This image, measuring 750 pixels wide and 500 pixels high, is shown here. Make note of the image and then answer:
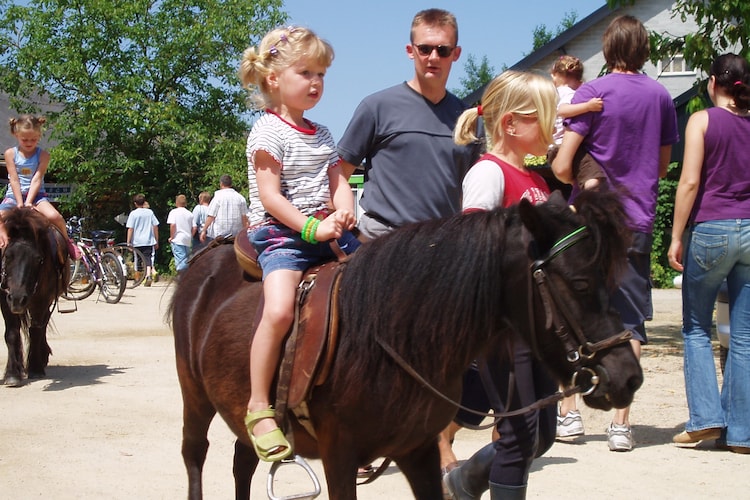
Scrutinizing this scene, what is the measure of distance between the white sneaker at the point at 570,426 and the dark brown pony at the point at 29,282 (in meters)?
5.53

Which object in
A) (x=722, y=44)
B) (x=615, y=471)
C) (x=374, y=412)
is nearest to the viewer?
(x=374, y=412)

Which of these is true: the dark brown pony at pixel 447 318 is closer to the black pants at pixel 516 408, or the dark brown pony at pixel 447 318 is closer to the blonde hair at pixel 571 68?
the black pants at pixel 516 408

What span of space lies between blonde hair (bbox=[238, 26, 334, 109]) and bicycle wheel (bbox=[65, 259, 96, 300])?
14832 millimetres

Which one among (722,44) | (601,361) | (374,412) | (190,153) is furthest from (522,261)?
(190,153)

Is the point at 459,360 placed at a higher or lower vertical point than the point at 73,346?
higher

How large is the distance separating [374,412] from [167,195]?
2827 centimetres

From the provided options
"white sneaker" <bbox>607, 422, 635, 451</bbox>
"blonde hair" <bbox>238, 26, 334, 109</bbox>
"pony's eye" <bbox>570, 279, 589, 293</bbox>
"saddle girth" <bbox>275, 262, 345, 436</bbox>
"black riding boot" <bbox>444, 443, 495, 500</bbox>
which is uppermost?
"blonde hair" <bbox>238, 26, 334, 109</bbox>

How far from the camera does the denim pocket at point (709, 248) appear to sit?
5.78 meters

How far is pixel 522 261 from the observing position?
308 cm

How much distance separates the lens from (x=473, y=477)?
4070mm

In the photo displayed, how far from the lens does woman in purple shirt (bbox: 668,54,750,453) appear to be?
579cm

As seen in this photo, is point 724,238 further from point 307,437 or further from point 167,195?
point 167,195

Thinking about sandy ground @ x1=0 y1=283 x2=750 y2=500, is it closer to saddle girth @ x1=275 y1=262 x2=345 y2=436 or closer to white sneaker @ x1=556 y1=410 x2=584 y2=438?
white sneaker @ x1=556 y1=410 x2=584 y2=438

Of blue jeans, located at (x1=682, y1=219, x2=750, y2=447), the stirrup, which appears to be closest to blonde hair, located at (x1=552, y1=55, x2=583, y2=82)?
blue jeans, located at (x1=682, y1=219, x2=750, y2=447)
